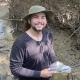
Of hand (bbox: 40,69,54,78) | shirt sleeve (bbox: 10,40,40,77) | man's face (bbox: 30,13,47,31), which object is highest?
man's face (bbox: 30,13,47,31)

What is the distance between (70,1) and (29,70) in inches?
220

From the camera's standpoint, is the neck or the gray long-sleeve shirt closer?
the gray long-sleeve shirt

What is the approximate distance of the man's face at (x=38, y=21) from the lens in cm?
365

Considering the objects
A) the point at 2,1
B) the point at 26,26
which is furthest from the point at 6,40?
the point at 26,26

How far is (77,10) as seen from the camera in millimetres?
8969

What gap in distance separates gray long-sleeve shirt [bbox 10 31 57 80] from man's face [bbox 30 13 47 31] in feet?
0.43

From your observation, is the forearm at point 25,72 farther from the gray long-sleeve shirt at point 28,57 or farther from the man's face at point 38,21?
the man's face at point 38,21

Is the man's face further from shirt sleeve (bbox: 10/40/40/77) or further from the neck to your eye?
shirt sleeve (bbox: 10/40/40/77)

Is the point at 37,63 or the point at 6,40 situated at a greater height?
the point at 37,63

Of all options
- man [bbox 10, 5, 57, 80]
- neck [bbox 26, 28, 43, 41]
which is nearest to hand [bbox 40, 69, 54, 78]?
man [bbox 10, 5, 57, 80]

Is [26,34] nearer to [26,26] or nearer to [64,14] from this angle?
[26,26]

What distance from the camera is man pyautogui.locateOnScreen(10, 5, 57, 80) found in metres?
3.61

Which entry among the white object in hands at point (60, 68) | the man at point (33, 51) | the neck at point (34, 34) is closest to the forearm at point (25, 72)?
the man at point (33, 51)

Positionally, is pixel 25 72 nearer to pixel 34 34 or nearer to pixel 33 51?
pixel 33 51
